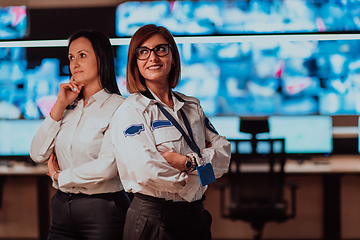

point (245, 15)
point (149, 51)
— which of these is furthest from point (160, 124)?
point (245, 15)

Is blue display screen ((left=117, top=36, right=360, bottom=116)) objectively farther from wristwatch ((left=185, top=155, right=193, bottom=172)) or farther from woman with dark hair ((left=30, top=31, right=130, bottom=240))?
wristwatch ((left=185, top=155, right=193, bottom=172))

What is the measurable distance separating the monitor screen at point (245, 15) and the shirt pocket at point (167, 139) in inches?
105

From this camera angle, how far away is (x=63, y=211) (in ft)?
5.57

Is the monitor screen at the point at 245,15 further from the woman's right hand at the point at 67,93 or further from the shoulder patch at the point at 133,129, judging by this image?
the shoulder patch at the point at 133,129

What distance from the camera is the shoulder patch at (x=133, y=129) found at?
1.44m

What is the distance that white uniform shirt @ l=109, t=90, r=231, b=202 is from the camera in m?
1.39

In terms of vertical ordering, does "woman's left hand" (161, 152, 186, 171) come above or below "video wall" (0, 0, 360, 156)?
below

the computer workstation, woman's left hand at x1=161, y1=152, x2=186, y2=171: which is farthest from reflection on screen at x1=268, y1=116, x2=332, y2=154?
woman's left hand at x1=161, y1=152, x2=186, y2=171

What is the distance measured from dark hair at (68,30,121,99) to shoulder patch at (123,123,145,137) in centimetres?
43

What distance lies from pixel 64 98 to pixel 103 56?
304 mm

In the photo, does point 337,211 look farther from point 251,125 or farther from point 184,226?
point 184,226

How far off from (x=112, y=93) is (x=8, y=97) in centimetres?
271

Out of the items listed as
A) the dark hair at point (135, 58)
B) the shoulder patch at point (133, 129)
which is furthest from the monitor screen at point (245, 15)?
the shoulder patch at point (133, 129)

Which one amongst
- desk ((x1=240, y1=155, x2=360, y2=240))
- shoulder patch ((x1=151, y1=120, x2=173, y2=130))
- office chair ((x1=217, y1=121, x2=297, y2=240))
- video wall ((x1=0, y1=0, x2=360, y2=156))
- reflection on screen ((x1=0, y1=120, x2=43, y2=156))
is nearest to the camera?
shoulder patch ((x1=151, y1=120, x2=173, y2=130))
